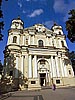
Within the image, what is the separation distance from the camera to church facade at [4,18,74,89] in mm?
29328

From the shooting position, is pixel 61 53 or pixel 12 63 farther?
A: pixel 61 53

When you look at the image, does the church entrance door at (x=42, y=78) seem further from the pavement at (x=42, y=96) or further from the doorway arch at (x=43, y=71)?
the pavement at (x=42, y=96)

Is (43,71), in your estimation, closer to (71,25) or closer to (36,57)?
(36,57)

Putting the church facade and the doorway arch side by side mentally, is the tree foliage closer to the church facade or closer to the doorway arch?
the church facade

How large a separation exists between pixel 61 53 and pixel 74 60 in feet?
50.2

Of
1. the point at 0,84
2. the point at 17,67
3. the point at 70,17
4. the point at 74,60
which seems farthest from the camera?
the point at 74,60

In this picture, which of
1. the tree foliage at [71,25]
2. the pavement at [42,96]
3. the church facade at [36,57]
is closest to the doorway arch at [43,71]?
the church facade at [36,57]

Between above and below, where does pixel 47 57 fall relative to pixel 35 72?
above

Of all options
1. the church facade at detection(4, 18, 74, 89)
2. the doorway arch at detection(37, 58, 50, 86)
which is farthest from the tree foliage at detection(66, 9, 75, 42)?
the doorway arch at detection(37, 58, 50, 86)

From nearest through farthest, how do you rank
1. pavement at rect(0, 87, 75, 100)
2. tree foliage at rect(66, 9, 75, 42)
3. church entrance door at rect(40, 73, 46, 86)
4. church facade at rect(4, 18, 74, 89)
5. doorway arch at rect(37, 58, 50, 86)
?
pavement at rect(0, 87, 75, 100) < tree foliage at rect(66, 9, 75, 42) < church facade at rect(4, 18, 74, 89) < doorway arch at rect(37, 58, 50, 86) < church entrance door at rect(40, 73, 46, 86)

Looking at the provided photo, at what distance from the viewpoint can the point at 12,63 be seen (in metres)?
30.0

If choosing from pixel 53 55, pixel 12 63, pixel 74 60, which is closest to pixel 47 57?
pixel 53 55

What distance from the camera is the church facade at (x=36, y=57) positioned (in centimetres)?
2933

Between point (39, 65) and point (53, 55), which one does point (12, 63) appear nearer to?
point (39, 65)
